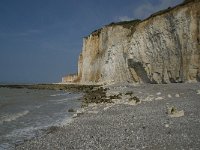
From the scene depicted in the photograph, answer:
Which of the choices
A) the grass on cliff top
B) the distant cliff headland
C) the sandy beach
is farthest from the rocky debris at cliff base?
the grass on cliff top

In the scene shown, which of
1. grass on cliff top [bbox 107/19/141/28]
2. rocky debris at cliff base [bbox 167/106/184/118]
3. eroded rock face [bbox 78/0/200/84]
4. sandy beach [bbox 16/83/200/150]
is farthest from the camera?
grass on cliff top [bbox 107/19/141/28]

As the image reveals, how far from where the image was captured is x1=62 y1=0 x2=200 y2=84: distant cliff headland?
32094 millimetres

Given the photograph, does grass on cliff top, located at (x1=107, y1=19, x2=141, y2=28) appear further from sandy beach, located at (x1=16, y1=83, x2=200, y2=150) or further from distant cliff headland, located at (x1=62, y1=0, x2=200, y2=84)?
sandy beach, located at (x1=16, y1=83, x2=200, y2=150)

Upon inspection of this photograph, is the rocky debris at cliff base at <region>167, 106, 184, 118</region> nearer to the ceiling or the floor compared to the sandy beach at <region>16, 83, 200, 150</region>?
nearer to the ceiling

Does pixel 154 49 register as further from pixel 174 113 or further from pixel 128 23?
pixel 174 113

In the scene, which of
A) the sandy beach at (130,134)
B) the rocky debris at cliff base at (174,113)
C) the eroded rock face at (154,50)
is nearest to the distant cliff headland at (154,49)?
the eroded rock face at (154,50)

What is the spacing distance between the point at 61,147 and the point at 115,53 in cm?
4524

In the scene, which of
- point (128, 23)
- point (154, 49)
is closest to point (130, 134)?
point (154, 49)

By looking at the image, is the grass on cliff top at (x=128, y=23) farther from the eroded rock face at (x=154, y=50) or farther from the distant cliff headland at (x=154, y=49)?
the eroded rock face at (x=154, y=50)

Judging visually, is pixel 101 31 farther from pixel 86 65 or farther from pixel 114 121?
pixel 114 121

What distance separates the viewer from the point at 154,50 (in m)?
39.4

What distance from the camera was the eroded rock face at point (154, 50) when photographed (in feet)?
105

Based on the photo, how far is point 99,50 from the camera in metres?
63.2

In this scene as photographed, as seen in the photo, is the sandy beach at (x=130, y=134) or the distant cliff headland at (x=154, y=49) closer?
the sandy beach at (x=130, y=134)
